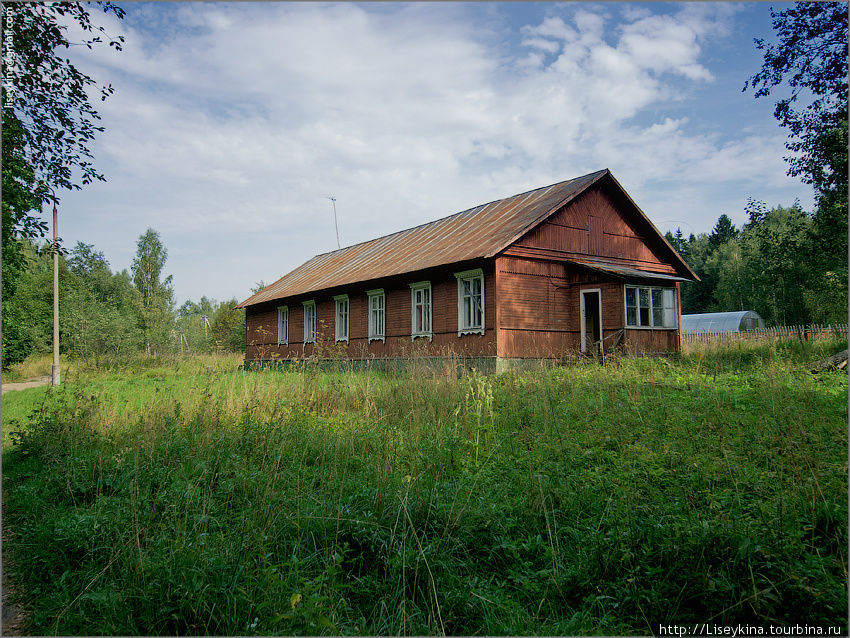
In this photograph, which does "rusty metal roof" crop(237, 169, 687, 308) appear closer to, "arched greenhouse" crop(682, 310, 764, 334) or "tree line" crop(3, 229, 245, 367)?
"tree line" crop(3, 229, 245, 367)

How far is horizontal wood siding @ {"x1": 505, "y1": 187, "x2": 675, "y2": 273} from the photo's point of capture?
16125 mm

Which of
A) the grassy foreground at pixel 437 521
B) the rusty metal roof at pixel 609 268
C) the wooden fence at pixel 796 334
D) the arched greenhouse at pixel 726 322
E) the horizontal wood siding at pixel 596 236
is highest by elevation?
the horizontal wood siding at pixel 596 236

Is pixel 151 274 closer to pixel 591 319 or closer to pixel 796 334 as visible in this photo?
pixel 591 319

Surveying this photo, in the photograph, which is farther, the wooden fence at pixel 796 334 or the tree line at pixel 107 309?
the tree line at pixel 107 309

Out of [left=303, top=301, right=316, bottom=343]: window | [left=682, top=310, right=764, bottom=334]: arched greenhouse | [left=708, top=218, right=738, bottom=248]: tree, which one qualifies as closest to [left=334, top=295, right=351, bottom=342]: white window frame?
[left=303, top=301, right=316, bottom=343]: window

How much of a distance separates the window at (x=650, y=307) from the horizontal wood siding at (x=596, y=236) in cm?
217

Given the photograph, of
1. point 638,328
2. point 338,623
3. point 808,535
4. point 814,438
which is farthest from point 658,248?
point 338,623

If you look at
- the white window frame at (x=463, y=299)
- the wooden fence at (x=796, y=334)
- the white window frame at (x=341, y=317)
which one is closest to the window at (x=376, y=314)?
the white window frame at (x=341, y=317)

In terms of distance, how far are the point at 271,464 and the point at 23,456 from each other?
472 centimetres

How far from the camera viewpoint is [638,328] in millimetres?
15461

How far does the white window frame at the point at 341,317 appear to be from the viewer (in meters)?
21.3

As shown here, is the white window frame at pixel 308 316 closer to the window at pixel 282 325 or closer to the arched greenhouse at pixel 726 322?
the window at pixel 282 325

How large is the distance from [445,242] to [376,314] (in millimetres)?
3972

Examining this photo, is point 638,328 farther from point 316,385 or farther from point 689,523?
point 689,523
